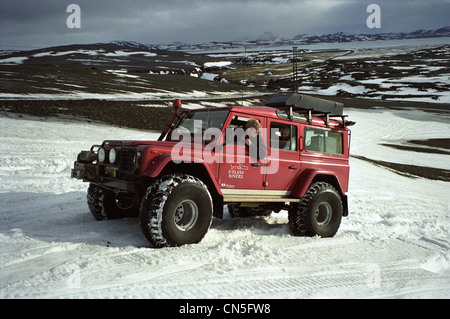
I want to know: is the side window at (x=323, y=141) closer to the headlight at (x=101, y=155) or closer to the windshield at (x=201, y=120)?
the windshield at (x=201, y=120)

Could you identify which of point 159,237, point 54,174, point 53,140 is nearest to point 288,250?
point 159,237

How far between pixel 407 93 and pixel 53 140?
69983 mm

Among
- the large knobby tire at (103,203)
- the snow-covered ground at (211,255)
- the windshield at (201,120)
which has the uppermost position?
the windshield at (201,120)

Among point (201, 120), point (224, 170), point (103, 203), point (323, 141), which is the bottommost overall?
point (103, 203)

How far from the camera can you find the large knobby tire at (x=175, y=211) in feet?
16.9

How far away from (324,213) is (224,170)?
8.41 feet

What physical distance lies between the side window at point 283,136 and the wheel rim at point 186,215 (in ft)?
6.50

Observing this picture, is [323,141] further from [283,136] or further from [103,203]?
[103,203]

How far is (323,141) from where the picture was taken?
766cm

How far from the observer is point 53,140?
15.2 m

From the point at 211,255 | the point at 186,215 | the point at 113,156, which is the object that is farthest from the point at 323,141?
the point at 113,156

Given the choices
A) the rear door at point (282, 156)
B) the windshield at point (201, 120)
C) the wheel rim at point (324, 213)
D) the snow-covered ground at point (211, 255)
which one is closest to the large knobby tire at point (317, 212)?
the wheel rim at point (324, 213)

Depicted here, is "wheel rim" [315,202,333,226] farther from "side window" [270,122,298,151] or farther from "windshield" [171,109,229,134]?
"windshield" [171,109,229,134]

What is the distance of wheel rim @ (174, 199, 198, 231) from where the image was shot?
219 inches
